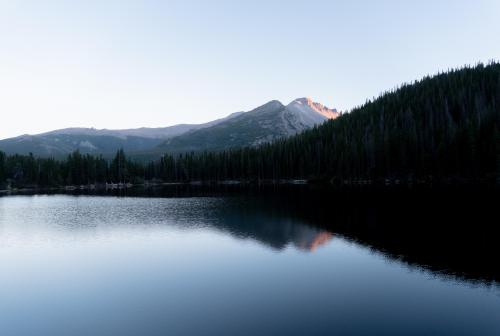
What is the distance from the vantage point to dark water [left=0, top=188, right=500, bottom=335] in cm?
2581

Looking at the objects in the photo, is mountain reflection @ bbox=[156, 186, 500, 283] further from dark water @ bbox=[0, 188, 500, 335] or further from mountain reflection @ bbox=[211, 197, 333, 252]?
dark water @ bbox=[0, 188, 500, 335]

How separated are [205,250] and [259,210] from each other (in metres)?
37.1

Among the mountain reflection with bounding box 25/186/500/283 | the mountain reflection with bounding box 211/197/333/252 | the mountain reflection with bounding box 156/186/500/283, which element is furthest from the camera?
the mountain reflection with bounding box 211/197/333/252

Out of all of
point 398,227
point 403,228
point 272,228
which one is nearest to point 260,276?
point 272,228

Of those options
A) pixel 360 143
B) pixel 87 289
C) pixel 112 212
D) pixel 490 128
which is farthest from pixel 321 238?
pixel 360 143

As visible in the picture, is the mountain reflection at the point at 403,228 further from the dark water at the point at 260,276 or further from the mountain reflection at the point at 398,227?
the dark water at the point at 260,276

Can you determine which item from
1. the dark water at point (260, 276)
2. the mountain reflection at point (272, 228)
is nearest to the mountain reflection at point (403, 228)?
the mountain reflection at point (272, 228)

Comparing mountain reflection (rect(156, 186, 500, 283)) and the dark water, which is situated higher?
mountain reflection (rect(156, 186, 500, 283))

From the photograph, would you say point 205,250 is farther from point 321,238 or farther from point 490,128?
point 490,128

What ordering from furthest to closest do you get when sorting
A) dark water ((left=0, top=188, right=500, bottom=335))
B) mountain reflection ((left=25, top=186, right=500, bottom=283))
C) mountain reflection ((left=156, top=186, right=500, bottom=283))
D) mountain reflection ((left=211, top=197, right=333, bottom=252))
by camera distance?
mountain reflection ((left=211, top=197, right=333, bottom=252))
mountain reflection ((left=25, top=186, right=500, bottom=283))
mountain reflection ((left=156, top=186, right=500, bottom=283))
dark water ((left=0, top=188, right=500, bottom=335))

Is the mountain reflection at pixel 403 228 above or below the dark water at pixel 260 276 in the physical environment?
above

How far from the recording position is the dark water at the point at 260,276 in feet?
84.7

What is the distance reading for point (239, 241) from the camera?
53.6 m

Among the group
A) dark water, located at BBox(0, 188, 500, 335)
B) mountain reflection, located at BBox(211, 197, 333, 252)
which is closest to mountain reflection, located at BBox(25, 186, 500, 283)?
mountain reflection, located at BBox(211, 197, 333, 252)
